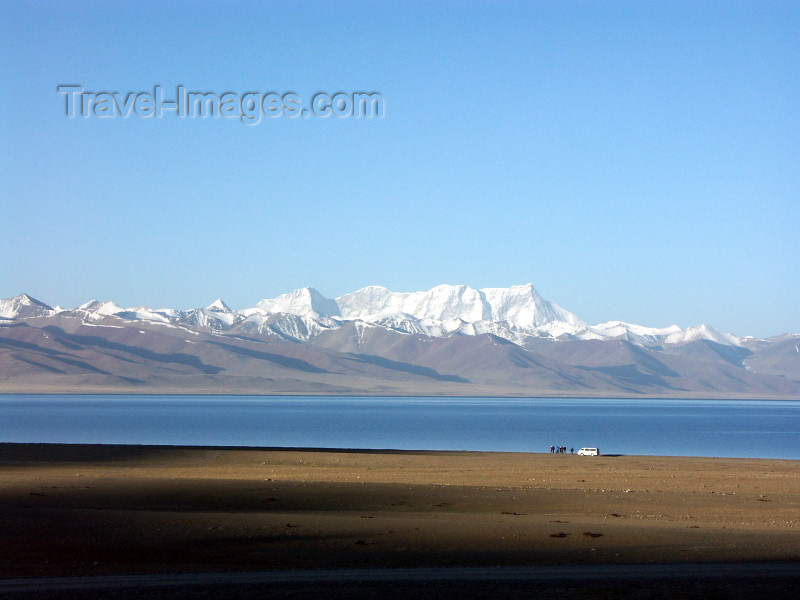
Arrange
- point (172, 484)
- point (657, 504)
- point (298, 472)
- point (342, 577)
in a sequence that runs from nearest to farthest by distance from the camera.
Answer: point (342, 577) → point (657, 504) → point (172, 484) → point (298, 472)

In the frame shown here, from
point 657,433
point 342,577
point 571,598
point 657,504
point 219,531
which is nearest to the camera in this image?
point 571,598

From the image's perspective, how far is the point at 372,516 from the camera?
83.4 feet

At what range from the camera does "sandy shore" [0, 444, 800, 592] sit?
19.1m

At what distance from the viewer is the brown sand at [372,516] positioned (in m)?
19.1

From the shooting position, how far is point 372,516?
25422mm

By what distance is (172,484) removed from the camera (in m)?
32.4

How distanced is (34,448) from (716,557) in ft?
134

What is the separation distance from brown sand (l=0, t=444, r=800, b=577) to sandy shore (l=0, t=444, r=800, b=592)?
2.1 inches

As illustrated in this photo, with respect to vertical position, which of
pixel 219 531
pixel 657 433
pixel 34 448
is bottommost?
pixel 657 433

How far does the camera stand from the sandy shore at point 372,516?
19109 mm

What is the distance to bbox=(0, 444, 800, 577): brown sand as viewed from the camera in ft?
62.7

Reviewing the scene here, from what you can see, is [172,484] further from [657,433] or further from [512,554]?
[657,433]

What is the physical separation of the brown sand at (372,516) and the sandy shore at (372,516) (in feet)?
0.18

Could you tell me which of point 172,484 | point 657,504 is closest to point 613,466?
point 657,504
